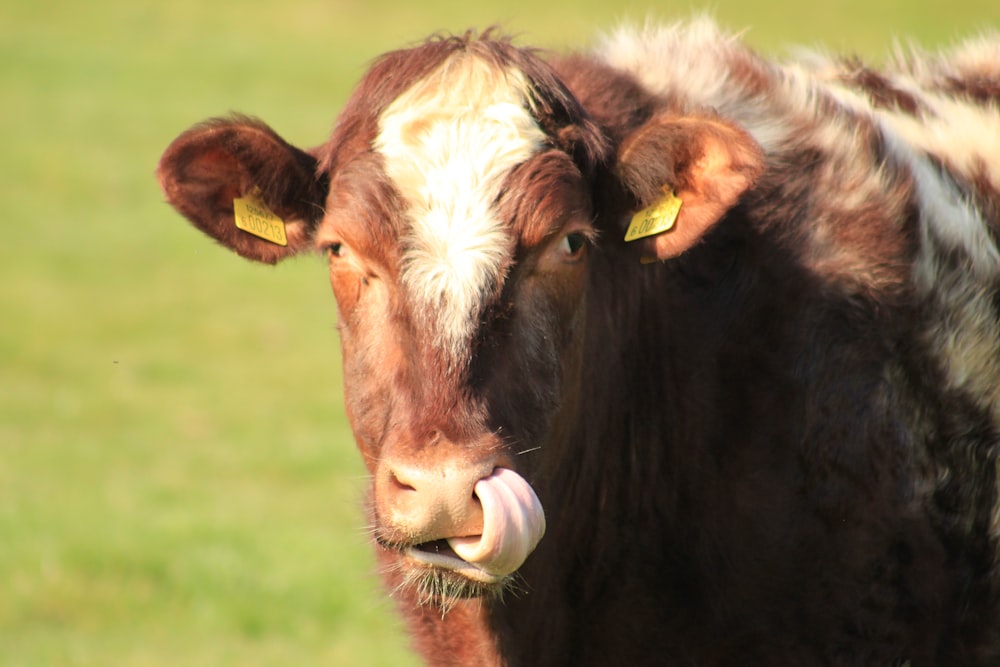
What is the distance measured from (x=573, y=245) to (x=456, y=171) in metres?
0.43

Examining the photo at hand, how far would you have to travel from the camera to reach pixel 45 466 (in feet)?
33.2

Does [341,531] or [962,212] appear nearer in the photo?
[962,212]

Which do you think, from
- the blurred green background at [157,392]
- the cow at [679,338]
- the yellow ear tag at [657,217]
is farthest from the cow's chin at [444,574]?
the yellow ear tag at [657,217]

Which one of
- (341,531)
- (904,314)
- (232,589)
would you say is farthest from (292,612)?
(904,314)

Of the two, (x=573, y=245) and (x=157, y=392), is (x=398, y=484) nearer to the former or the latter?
(x=573, y=245)

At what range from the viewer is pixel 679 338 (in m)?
4.45

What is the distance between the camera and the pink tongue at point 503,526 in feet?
11.2

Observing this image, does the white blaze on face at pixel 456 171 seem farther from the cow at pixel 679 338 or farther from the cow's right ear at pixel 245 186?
the cow's right ear at pixel 245 186

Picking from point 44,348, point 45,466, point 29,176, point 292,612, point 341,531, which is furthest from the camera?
point 29,176

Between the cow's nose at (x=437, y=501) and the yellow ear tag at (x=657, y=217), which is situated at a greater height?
the yellow ear tag at (x=657, y=217)

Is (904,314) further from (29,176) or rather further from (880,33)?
(880,33)

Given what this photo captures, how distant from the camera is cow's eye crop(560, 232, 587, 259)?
3969 mm

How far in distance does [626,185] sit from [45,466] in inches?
282

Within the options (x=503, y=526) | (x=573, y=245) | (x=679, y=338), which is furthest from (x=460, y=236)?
(x=679, y=338)
